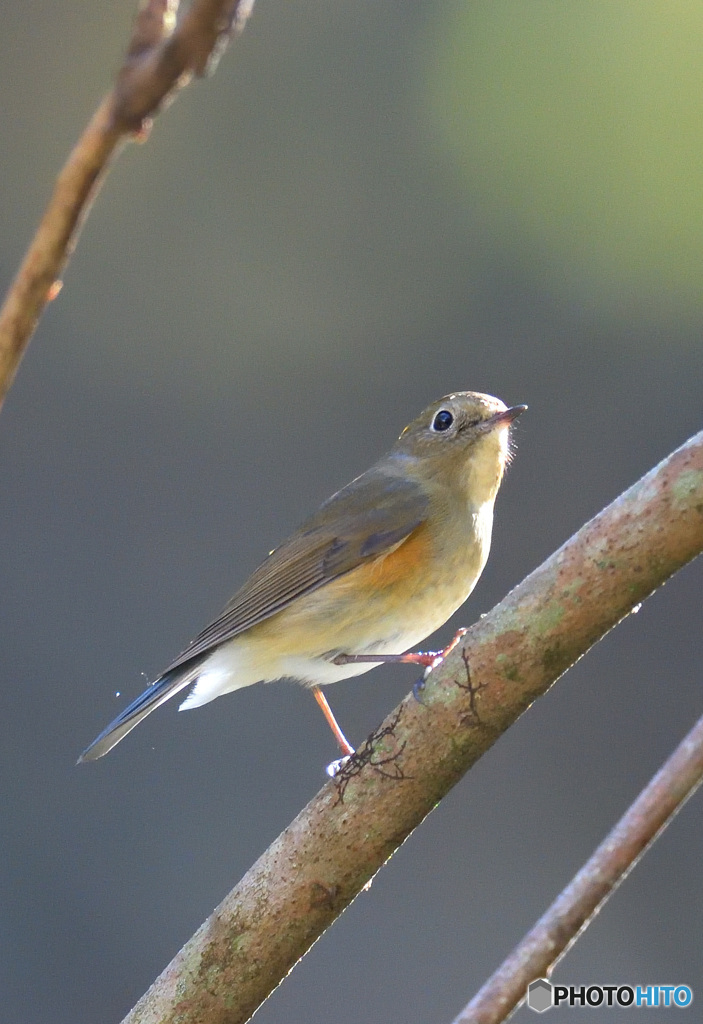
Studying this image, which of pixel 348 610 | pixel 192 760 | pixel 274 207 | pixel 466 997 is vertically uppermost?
pixel 274 207

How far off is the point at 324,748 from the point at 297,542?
1558 mm

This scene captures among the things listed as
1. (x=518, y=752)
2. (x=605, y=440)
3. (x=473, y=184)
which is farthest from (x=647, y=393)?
(x=518, y=752)

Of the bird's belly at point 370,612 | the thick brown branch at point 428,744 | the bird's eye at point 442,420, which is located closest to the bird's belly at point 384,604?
the bird's belly at point 370,612

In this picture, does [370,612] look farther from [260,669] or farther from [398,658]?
[260,669]

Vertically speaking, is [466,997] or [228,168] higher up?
[228,168]

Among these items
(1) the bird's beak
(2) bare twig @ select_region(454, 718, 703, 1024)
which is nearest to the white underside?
(1) the bird's beak

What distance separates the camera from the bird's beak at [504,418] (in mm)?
3494

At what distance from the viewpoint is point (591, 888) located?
1.46 m

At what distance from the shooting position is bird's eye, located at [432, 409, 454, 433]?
3.73 m

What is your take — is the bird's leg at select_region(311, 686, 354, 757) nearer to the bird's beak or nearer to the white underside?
the white underside

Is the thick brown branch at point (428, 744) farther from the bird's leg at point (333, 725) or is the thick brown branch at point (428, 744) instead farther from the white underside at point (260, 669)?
the white underside at point (260, 669)

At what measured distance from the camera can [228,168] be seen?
242 inches

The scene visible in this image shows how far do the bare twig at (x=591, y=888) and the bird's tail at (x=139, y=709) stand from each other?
174 cm

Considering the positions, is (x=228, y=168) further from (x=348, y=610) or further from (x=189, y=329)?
(x=348, y=610)
